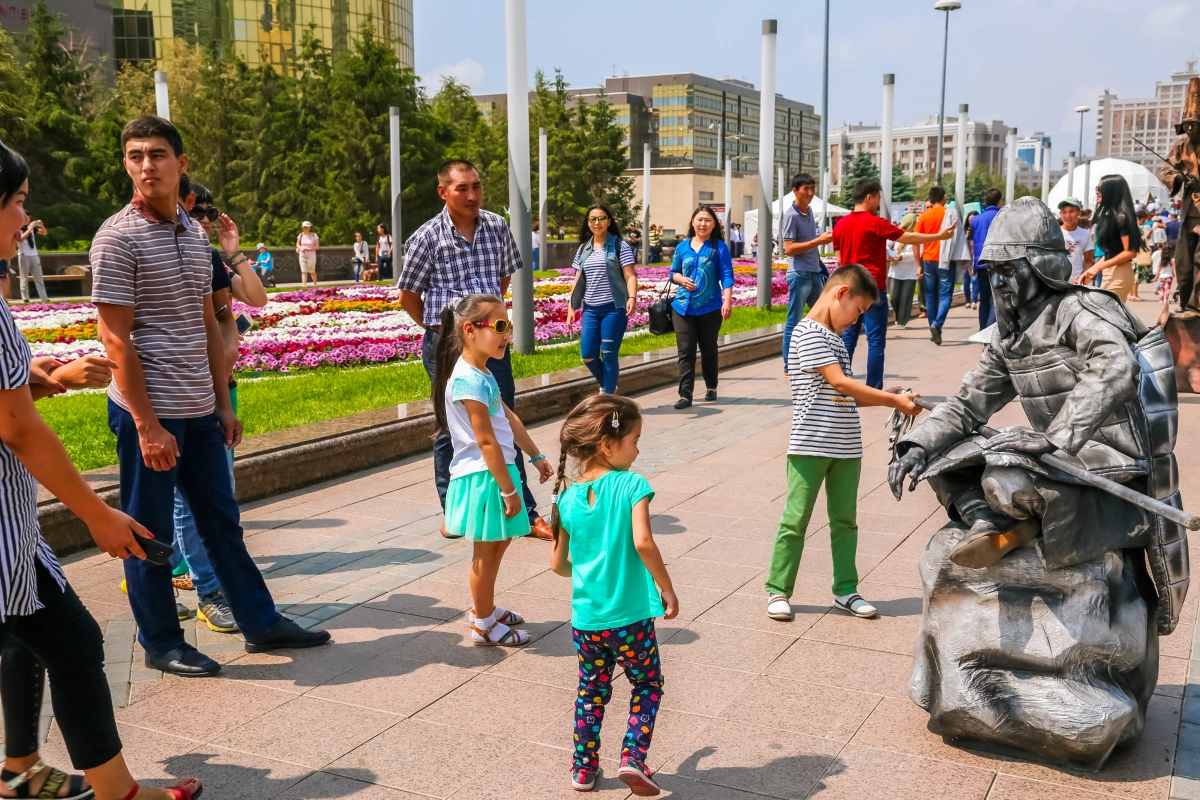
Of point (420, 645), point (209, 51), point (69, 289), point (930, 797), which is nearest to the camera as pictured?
point (930, 797)

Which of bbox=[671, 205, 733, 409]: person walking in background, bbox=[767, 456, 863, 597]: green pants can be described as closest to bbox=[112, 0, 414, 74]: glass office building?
bbox=[671, 205, 733, 409]: person walking in background

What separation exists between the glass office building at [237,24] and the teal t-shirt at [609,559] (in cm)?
7984

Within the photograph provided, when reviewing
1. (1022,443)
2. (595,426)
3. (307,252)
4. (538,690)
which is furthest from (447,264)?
(307,252)

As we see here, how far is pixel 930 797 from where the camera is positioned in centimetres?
329

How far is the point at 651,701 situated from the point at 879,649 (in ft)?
5.06

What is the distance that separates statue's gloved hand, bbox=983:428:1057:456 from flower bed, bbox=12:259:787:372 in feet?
27.0

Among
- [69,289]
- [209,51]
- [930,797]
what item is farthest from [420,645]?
[209,51]

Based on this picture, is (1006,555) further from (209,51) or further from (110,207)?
(209,51)

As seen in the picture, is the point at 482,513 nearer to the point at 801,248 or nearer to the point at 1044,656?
the point at 1044,656

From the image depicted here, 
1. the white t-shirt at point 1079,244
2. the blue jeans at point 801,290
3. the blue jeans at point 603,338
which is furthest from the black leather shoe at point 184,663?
the white t-shirt at point 1079,244

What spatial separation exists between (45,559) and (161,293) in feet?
4.83

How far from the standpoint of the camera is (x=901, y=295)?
15117 millimetres

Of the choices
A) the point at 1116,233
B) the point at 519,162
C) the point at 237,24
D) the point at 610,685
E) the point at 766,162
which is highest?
the point at 237,24

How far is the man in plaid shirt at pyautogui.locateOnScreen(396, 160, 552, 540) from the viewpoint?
20.1 ft
